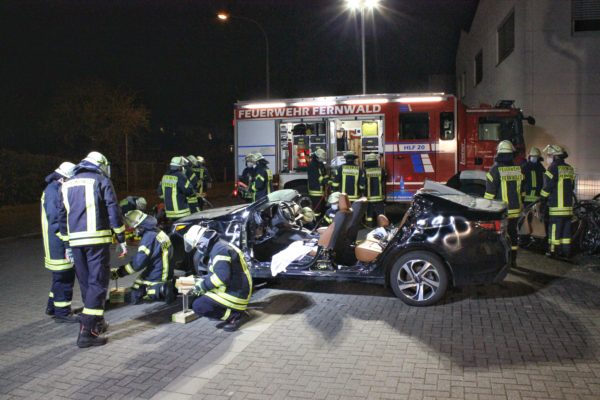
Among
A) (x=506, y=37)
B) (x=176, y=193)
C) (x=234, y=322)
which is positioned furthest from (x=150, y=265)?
(x=506, y=37)

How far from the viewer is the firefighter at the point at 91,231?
518 centimetres

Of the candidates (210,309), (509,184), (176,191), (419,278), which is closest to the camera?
(210,309)

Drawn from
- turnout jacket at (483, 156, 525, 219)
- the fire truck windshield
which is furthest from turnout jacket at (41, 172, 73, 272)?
the fire truck windshield

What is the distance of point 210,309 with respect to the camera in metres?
5.57

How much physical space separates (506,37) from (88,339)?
18.4 metres

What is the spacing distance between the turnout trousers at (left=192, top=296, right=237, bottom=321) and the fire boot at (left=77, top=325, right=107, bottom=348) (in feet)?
3.12

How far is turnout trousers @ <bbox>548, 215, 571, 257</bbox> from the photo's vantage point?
8867 millimetres

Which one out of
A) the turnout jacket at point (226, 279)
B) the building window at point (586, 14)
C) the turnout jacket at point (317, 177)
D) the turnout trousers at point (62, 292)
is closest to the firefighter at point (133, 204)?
the turnout trousers at point (62, 292)

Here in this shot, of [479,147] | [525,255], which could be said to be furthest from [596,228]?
[479,147]

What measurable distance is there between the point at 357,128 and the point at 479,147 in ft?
9.57

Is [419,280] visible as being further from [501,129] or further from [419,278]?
[501,129]

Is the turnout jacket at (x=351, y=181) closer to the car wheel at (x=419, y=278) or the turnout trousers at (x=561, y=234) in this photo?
the turnout trousers at (x=561, y=234)

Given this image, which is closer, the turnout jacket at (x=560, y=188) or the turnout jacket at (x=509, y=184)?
the turnout jacket at (x=509, y=184)

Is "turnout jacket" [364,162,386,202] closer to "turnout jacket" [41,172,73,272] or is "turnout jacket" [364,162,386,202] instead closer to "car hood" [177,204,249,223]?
"car hood" [177,204,249,223]
